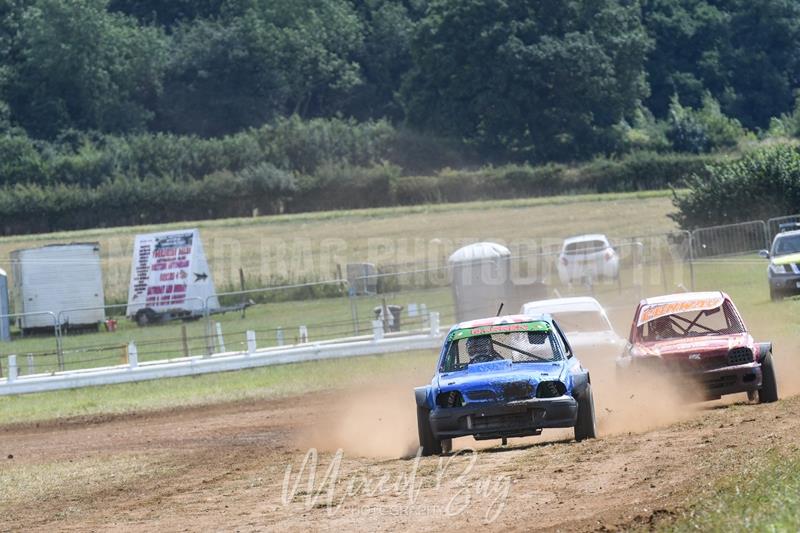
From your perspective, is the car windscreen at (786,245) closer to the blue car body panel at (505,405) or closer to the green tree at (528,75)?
the blue car body panel at (505,405)

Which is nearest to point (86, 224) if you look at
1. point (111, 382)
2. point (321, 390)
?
point (111, 382)

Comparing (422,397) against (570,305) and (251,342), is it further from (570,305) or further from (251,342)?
(251,342)

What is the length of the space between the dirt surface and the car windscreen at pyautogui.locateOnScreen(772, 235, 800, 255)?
15.5 m

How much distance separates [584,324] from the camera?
20.8 metres

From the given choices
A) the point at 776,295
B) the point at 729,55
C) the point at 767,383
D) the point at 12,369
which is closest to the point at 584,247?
the point at 776,295

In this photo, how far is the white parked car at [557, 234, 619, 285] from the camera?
37.1 meters

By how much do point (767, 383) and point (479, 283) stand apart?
18262 mm

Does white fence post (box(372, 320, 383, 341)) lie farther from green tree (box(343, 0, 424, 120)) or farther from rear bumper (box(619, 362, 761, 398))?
green tree (box(343, 0, 424, 120))

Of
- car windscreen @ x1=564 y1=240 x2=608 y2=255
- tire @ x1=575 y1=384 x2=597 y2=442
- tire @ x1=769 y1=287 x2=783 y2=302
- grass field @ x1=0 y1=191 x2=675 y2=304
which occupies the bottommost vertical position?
tire @ x1=769 y1=287 x2=783 y2=302

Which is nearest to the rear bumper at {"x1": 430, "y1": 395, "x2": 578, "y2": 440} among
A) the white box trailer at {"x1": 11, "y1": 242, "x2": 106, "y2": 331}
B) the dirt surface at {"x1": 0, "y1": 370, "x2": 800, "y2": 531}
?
the dirt surface at {"x1": 0, "y1": 370, "x2": 800, "y2": 531}

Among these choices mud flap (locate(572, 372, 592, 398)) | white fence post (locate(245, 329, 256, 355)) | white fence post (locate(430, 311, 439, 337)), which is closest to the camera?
mud flap (locate(572, 372, 592, 398))

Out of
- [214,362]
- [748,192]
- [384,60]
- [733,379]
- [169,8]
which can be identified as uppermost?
[169,8]

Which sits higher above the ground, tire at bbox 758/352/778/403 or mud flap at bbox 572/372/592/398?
mud flap at bbox 572/372/592/398

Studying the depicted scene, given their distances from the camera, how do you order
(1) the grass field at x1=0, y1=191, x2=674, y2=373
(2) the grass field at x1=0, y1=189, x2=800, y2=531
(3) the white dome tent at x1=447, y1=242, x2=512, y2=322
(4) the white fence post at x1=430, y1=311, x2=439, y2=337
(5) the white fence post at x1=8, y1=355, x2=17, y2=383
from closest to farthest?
(2) the grass field at x1=0, y1=189, x2=800, y2=531, (5) the white fence post at x1=8, y1=355, x2=17, y2=383, (4) the white fence post at x1=430, y1=311, x2=439, y2=337, (3) the white dome tent at x1=447, y1=242, x2=512, y2=322, (1) the grass field at x1=0, y1=191, x2=674, y2=373
